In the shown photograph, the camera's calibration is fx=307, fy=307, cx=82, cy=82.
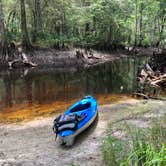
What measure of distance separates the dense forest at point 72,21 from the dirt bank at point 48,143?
49.6 feet

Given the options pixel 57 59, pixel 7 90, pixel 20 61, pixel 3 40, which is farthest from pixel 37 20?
pixel 7 90

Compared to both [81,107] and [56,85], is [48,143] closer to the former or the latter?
[81,107]

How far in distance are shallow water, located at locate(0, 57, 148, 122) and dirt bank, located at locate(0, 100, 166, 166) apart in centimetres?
144

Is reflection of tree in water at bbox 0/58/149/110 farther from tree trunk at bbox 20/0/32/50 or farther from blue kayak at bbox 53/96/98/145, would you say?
blue kayak at bbox 53/96/98/145

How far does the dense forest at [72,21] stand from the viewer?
90.5ft

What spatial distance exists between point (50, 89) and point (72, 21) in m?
19.4

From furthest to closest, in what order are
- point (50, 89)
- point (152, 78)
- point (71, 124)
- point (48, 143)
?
point (152, 78)
point (50, 89)
point (48, 143)
point (71, 124)

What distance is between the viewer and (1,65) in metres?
21.8

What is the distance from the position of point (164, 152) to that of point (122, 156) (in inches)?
71.2

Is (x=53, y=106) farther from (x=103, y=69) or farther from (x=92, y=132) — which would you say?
(x=103, y=69)

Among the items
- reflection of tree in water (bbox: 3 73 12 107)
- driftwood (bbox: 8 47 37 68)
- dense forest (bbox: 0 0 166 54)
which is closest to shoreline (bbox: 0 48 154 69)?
driftwood (bbox: 8 47 37 68)

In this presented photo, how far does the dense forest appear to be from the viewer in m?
27.6

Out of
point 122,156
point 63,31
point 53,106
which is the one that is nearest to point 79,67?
point 63,31

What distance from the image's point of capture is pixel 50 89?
1586cm
